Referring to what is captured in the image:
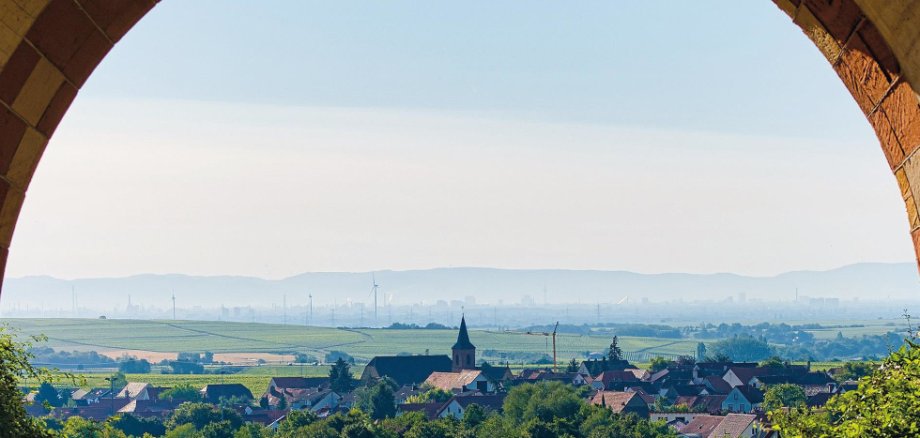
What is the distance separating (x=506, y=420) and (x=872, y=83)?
86.1 meters

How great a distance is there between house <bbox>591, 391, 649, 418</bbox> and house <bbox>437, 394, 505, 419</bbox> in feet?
23.8

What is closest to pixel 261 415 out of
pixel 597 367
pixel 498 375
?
Answer: pixel 498 375

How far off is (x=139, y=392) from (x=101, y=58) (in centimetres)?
13931

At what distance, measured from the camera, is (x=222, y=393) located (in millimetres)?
→ 134500

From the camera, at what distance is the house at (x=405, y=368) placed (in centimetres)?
14725

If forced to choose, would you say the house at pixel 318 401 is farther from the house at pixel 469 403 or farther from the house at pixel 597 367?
the house at pixel 597 367

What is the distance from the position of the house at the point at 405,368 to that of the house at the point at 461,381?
22.8 ft

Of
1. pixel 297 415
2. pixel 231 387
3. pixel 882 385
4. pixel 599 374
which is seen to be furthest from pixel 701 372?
pixel 882 385

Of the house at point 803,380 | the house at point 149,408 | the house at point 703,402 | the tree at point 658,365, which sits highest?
the tree at point 658,365

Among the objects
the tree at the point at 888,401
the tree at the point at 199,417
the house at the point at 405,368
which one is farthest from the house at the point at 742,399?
the tree at the point at 888,401

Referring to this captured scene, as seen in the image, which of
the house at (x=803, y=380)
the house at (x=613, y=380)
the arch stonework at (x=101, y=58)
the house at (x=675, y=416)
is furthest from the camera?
the house at (x=613, y=380)

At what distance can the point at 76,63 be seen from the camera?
2441 mm

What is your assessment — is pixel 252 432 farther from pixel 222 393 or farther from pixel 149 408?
pixel 222 393

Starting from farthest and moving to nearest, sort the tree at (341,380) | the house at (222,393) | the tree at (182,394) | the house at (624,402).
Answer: the tree at (341,380) → the tree at (182,394) → the house at (222,393) → the house at (624,402)
